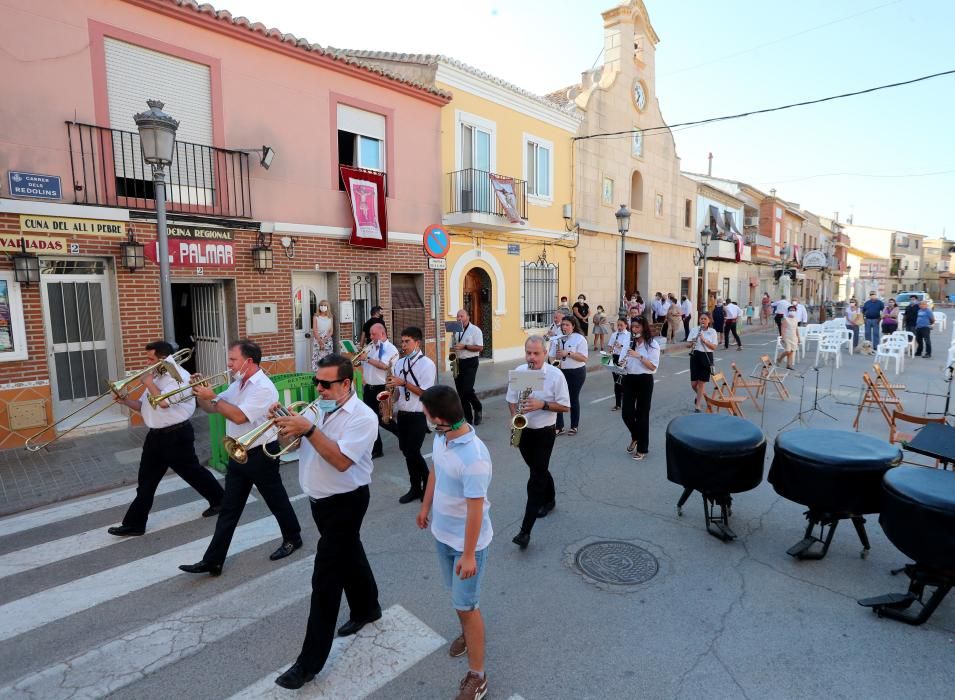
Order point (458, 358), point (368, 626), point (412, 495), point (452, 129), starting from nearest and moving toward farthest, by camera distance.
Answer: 1. point (368, 626)
2. point (412, 495)
3. point (458, 358)
4. point (452, 129)

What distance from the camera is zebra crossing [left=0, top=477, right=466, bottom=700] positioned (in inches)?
127

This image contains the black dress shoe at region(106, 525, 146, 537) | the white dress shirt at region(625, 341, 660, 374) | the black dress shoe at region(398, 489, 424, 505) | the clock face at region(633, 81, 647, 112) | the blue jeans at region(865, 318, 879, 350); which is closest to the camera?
the black dress shoe at region(106, 525, 146, 537)

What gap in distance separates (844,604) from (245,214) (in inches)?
395

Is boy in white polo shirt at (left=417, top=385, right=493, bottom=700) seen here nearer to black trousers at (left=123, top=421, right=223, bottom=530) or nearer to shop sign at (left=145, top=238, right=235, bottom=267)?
black trousers at (left=123, top=421, right=223, bottom=530)

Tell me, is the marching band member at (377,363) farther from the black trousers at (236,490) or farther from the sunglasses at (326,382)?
the sunglasses at (326,382)

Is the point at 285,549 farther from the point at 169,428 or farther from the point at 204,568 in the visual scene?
the point at 169,428

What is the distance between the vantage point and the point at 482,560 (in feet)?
9.96

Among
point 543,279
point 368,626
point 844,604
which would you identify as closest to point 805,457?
point 844,604

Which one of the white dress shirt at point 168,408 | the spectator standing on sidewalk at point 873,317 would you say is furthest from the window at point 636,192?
the white dress shirt at point 168,408

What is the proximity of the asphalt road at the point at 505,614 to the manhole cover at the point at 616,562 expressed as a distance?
0.36ft

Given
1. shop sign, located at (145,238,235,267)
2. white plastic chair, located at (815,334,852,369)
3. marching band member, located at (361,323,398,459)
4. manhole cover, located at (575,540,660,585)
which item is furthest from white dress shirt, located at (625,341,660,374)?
white plastic chair, located at (815,334,852,369)

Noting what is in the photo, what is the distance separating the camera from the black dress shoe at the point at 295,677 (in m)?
3.08

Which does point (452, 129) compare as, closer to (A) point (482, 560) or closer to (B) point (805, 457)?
(B) point (805, 457)

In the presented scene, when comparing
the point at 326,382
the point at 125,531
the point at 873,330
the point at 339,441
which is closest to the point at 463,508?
the point at 339,441
